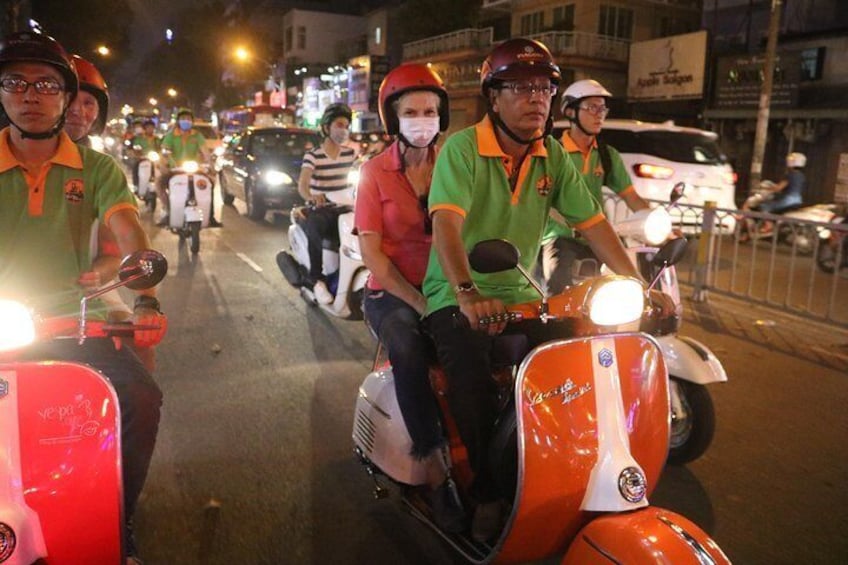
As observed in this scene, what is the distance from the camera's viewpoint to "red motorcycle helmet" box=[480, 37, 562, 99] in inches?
122

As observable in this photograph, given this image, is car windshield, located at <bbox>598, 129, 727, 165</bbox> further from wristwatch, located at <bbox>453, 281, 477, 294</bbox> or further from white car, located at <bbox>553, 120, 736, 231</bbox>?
wristwatch, located at <bbox>453, 281, 477, 294</bbox>

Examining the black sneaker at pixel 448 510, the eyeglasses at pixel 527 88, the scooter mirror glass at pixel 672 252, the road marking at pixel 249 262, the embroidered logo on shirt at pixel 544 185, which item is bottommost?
the road marking at pixel 249 262

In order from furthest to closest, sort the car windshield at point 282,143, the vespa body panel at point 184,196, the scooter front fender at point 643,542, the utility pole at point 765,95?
the utility pole at point 765,95
the car windshield at point 282,143
the vespa body panel at point 184,196
the scooter front fender at point 643,542

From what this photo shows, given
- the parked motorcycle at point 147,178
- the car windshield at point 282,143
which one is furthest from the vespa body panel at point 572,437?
the car windshield at point 282,143

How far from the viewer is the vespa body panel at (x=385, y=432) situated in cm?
334

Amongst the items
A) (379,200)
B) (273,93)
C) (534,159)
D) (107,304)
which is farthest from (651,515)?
(273,93)

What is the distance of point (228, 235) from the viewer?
1289 cm

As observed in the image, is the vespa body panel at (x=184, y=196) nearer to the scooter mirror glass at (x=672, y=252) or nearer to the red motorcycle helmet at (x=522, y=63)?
the red motorcycle helmet at (x=522, y=63)

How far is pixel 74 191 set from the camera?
304 centimetres

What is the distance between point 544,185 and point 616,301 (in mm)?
863

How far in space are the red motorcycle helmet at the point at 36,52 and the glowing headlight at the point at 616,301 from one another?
213 centimetres

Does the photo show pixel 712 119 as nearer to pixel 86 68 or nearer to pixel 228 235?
pixel 228 235

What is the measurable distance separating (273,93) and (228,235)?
172ft

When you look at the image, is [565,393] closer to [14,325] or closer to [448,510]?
[448,510]
